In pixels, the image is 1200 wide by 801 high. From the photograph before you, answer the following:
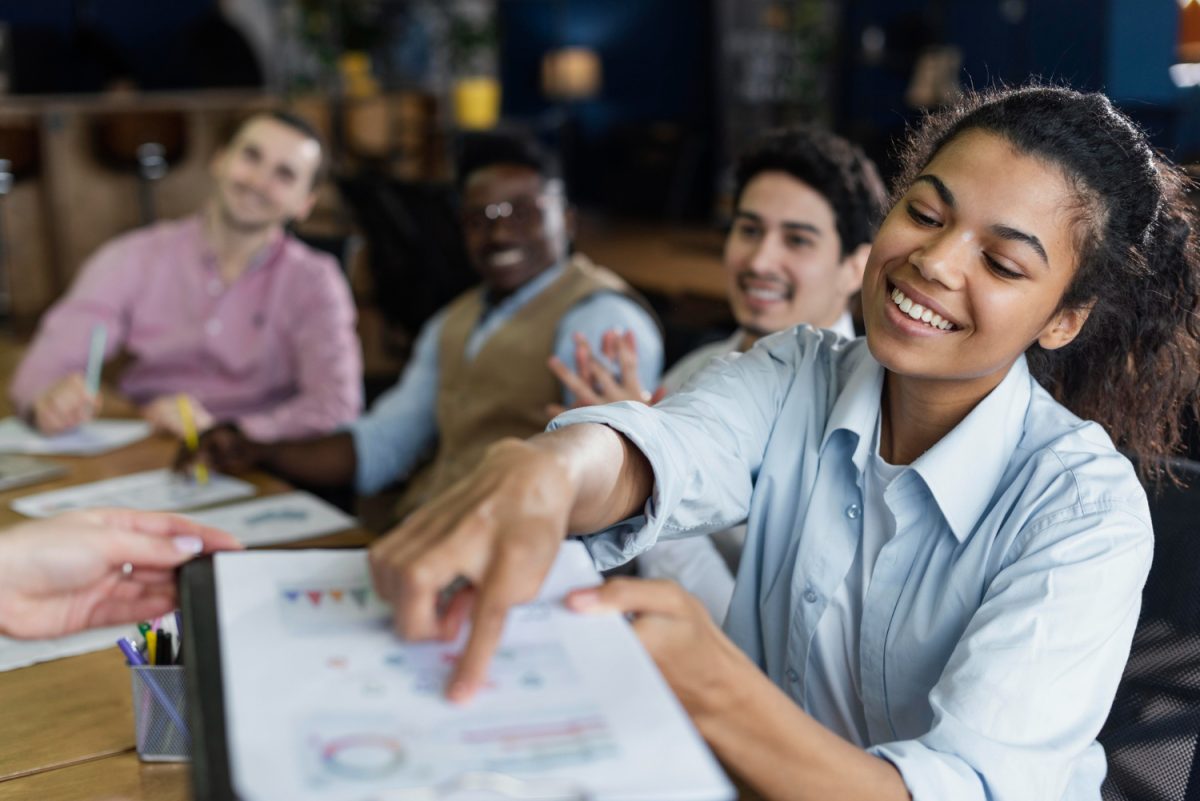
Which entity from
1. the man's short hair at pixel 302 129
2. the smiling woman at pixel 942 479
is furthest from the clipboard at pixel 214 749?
the man's short hair at pixel 302 129

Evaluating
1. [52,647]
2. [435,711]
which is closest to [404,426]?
[52,647]

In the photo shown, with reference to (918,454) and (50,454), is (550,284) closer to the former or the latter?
(50,454)

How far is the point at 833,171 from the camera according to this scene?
2.13m

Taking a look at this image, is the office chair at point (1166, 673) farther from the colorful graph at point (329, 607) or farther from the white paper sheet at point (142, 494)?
the white paper sheet at point (142, 494)

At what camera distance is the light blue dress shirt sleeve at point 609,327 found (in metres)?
2.38

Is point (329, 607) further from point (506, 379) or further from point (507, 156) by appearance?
point (507, 156)

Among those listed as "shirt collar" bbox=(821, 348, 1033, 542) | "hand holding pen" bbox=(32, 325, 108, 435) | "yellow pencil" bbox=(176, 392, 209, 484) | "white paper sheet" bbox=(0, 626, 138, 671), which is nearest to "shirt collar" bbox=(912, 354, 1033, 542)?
"shirt collar" bbox=(821, 348, 1033, 542)

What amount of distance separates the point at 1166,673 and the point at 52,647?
1.17 metres

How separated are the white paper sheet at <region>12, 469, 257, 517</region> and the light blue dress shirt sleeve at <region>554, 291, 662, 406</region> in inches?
25.0

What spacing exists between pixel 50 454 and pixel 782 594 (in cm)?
154

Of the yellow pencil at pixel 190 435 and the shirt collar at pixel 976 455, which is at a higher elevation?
the shirt collar at pixel 976 455

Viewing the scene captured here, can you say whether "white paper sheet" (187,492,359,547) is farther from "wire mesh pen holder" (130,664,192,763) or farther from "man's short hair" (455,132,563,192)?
"man's short hair" (455,132,563,192)

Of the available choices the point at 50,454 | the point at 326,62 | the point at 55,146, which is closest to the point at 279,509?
the point at 50,454

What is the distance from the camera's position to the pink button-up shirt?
288 centimetres
